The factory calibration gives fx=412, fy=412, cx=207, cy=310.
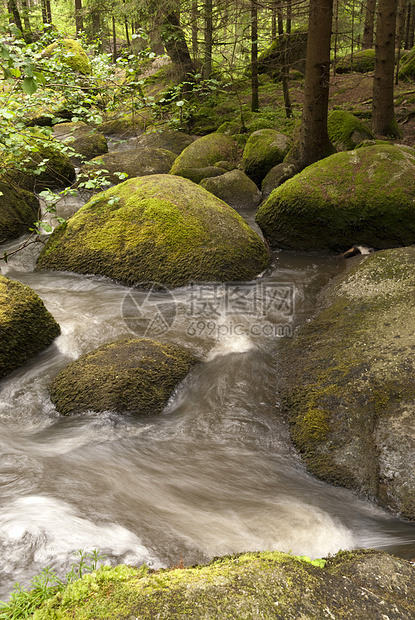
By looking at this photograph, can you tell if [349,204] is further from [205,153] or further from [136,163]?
[136,163]

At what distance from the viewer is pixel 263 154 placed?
35.6ft

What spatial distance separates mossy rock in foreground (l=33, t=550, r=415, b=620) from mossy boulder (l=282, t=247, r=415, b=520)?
4.61 feet

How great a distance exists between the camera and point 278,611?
1.58 meters

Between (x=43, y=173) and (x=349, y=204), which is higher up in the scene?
(x=43, y=173)

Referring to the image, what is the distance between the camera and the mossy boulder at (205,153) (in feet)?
36.7

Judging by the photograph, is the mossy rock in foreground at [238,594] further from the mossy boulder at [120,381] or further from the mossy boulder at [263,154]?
the mossy boulder at [263,154]

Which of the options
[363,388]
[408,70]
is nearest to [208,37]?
[408,70]

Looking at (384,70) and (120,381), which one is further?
(384,70)

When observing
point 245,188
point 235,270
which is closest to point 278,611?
point 235,270

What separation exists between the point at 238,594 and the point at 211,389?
3001 millimetres

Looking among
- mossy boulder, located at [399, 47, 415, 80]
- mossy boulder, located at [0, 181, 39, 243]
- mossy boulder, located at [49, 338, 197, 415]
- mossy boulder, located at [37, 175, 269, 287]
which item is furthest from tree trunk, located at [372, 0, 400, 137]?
mossy boulder, located at [49, 338, 197, 415]

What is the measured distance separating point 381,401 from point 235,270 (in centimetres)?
355

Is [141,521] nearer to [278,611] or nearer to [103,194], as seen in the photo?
[278,611]

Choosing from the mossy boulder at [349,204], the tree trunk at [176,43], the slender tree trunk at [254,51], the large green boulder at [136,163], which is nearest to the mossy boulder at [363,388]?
the mossy boulder at [349,204]
